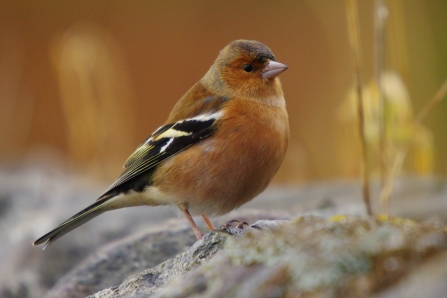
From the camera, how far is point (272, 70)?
152 inches

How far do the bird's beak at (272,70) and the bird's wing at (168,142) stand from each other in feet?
1.52

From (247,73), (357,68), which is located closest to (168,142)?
(247,73)

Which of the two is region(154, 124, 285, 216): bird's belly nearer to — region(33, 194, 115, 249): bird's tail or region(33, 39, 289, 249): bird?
region(33, 39, 289, 249): bird

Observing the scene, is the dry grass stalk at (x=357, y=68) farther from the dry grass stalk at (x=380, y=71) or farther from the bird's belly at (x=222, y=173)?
the bird's belly at (x=222, y=173)

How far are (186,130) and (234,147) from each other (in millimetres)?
447

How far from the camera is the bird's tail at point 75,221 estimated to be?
3.48m

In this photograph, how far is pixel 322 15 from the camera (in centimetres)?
628

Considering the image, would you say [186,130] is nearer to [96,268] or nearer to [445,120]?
[96,268]

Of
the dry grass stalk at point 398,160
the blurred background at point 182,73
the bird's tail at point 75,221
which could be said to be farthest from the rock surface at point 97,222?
the dry grass stalk at point 398,160

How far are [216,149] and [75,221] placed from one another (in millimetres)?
972

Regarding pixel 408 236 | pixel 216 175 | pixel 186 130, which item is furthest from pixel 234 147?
pixel 408 236

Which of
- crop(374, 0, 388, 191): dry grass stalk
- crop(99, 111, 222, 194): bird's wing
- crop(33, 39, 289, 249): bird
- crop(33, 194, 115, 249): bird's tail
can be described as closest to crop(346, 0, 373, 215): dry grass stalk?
crop(374, 0, 388, 191): dry grass stalk

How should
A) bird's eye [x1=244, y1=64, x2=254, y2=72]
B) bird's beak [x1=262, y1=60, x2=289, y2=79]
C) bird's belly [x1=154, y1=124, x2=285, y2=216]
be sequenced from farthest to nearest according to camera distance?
bird's eye [x1=244, y1=64, x2=254, y2=72] → bird's beak [x1=262, y1=60, x2=289, y2=79] → bird's belly [x1=154, y1=124, x2=285, y2=216]

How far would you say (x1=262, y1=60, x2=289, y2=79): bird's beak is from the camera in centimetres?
384
